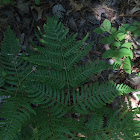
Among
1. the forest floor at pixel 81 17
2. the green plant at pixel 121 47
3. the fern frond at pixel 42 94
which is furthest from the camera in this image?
the forest floor at pixel 81 17

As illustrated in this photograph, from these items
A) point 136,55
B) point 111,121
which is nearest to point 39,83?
point 111,121

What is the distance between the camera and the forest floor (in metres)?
2.93

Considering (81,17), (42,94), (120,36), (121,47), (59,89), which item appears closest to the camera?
(42,94)

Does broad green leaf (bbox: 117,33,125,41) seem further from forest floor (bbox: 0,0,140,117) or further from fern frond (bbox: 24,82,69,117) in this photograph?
fern frond (bbox: 24,82,69,117)

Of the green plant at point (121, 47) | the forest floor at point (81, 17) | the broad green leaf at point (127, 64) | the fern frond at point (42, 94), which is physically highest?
the forest floor at point (81, 17)

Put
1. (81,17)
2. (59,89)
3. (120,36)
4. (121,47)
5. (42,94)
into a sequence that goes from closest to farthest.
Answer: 1. (42,94)
2. (59,89)
3. (120,36)
4. (121,47)
5. (81,17)

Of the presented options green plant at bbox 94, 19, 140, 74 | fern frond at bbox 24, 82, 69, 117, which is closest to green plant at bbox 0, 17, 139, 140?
fern frond at bbox 24, 82, 69, 117

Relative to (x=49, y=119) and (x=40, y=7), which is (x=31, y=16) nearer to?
(x=40, y=7)

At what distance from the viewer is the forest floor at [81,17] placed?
2.93 metres

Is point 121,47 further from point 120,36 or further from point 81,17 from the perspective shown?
point 81,17

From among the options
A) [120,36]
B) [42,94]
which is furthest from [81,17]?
[42,94]

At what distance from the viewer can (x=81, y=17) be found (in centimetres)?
323

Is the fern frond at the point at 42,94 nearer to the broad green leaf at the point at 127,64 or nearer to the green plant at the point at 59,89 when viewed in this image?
the green plant at the point at 59,89

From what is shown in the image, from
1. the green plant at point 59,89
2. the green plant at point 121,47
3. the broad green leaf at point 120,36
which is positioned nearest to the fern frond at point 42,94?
the green plant at point 59,89
